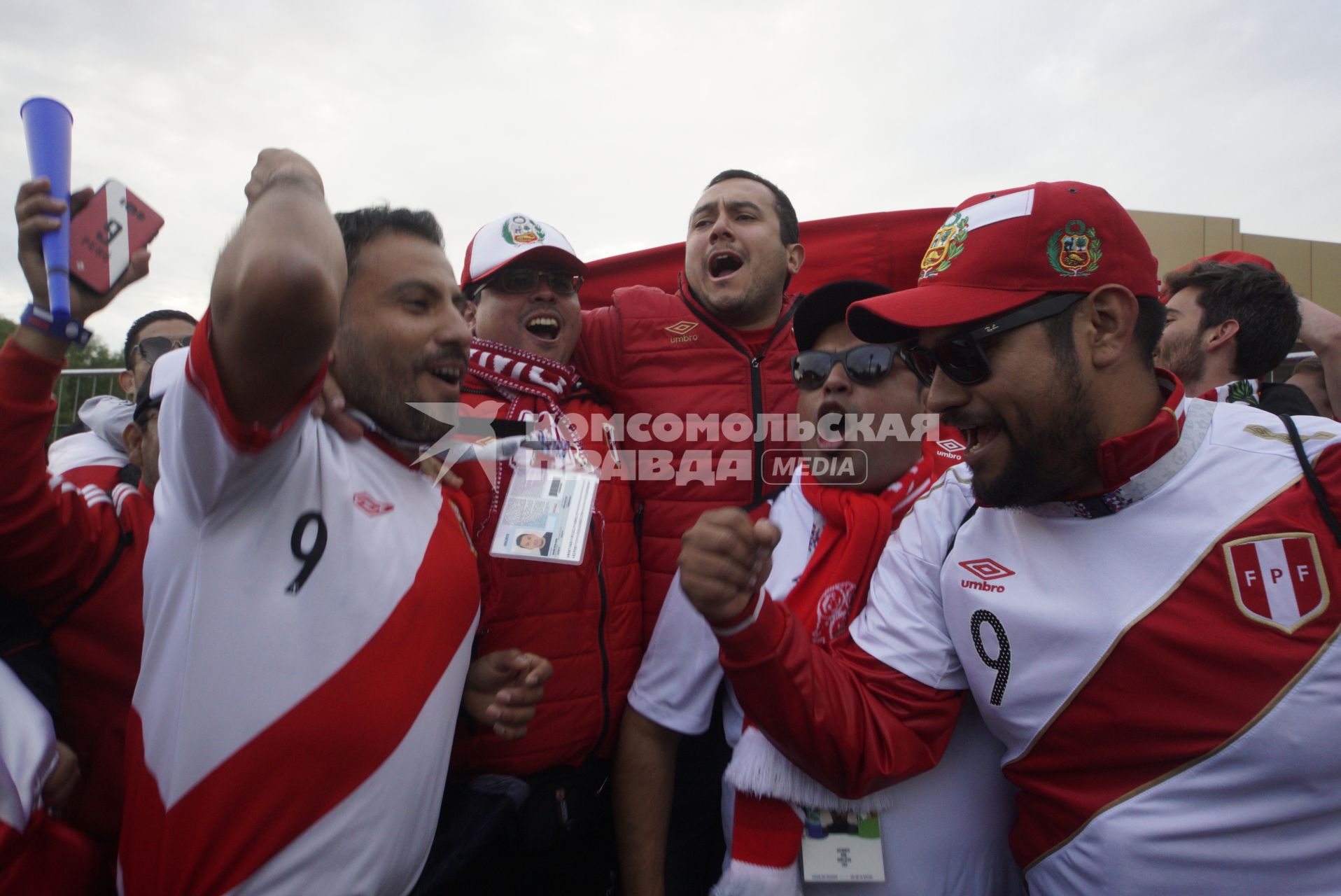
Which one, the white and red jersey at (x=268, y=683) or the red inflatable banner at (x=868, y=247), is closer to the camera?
the white and red jersey at (x=268, y=683)

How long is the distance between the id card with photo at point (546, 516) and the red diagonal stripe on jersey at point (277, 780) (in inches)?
14.5

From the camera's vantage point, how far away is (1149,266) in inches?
68.2

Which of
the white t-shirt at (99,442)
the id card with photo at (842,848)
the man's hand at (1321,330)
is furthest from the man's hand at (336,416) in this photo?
the man's hand at (1321,330)

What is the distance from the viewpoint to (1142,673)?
4.96 ft

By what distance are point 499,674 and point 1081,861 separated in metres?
1.40

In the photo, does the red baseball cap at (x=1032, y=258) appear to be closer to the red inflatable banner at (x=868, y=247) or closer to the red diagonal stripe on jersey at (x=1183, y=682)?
the red diagonal stripe on jersey at (x=1183, y=682)

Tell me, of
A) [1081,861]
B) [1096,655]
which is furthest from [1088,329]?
[1081,861]

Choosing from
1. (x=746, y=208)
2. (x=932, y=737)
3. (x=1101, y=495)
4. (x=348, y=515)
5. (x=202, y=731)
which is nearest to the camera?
(x=202, y=731)

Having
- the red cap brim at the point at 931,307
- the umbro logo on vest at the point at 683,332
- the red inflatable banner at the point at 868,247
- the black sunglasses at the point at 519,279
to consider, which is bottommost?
the red cap brim at the point at 931,307

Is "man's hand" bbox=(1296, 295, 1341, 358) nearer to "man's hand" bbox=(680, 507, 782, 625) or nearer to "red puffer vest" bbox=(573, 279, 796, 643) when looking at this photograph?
"red puffer vest" bbox=(573, 279, 796, 643)

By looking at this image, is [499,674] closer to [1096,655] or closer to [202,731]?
[202,731]

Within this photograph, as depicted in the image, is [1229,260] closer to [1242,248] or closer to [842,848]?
[842,848]

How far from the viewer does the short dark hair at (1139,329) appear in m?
1.65

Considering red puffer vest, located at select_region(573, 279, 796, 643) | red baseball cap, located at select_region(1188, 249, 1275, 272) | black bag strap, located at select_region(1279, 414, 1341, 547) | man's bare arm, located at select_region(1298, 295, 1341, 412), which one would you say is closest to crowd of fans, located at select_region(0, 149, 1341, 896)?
black bag strap, located at select_region(1279, 414, 1341, 547)
